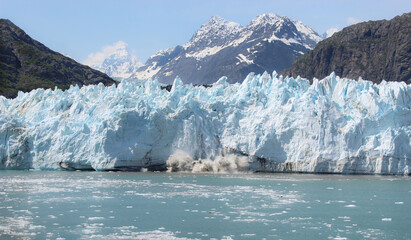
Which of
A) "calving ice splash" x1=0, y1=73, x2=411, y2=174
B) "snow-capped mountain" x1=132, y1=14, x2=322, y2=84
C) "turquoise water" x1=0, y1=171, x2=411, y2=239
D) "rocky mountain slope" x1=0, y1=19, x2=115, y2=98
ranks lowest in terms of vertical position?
"turquoise water" x1=0, y1=171, x2=411, y2=239

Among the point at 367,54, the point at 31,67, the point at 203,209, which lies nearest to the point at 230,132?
the point at 203,209

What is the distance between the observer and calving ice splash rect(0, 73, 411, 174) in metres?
26.5

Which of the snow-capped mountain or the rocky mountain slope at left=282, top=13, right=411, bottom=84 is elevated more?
the snow-capped mountain

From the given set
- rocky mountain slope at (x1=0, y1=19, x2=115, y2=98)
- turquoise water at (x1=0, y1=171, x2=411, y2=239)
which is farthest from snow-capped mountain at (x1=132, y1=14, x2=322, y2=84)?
turquoise water at (x1=0, y1=171, x2=411, y2=239)

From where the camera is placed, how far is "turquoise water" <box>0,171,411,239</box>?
11.4 metres

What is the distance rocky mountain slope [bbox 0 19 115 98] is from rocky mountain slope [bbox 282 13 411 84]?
4027 centimetres

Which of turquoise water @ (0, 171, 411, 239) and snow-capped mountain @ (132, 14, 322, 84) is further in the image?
snow-capped mountain @ (132, 14, 322, 84)

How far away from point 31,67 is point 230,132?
2163 inches

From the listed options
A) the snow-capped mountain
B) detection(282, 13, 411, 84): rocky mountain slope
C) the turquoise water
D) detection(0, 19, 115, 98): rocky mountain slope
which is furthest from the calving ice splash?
the snow-capped mountain

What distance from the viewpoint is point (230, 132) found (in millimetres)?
28266

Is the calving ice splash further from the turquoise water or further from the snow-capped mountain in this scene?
the snow-capped mountain

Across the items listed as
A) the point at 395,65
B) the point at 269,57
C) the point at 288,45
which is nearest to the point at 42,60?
the point at 395,65

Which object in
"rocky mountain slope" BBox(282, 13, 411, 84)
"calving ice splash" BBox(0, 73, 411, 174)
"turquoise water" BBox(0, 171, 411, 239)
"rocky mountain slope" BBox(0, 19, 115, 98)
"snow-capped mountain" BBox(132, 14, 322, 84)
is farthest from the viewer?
"snow-capped mountain" BBox(132, 14, 322, 84)

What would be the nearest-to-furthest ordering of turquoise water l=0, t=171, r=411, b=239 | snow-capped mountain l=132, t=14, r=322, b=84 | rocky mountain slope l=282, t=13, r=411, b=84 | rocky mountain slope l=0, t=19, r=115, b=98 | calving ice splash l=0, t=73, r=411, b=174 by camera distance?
turquoise water l=0, t=171, r=411, b=239 < calving ice splash l=0, t=73, r=411, b=174 < rocky mountain slope l=0, t=19, r=115, b=98 < rocky mountain slope l=282, t=13, r=411, b=84 < snow-capped mountain l=132, t=14, r=322, b=84
